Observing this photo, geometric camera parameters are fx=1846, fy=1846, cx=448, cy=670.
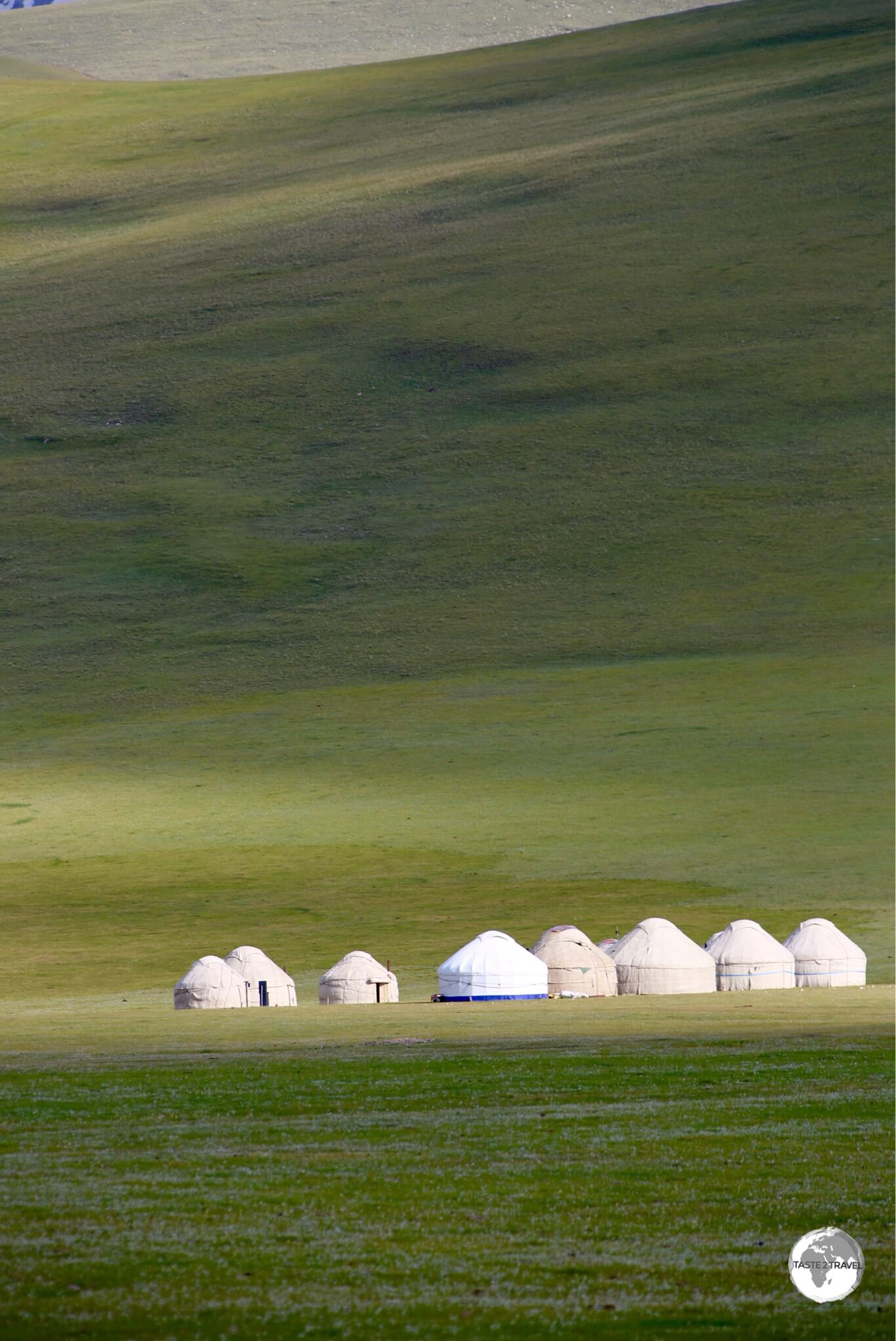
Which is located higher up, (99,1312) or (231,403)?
(231,403)

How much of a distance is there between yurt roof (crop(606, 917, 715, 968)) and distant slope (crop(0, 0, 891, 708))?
3686 centimetres

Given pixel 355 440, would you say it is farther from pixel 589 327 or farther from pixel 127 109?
pixel 127 109

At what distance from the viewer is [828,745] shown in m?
65.3

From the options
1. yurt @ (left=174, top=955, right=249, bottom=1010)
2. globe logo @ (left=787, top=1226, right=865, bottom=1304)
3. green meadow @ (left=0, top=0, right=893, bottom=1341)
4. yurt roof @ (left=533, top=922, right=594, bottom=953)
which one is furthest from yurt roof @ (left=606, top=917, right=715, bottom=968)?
globe logo @ (left=787, top=1226, right=865, bottom=1304)

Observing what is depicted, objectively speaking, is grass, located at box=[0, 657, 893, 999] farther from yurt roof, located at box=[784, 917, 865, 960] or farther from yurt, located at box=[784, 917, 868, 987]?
yurt roof, located at box=[784, 917, 865, 960]

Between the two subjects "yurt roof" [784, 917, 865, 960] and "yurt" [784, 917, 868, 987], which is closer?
"yurt" [784, 917, 868, 987]

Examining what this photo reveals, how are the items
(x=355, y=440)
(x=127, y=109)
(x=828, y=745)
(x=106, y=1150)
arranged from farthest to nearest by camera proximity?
(x=127, y=109) < (x=355, y=440) < (x=828, y=745) < (x=106, y=1150)

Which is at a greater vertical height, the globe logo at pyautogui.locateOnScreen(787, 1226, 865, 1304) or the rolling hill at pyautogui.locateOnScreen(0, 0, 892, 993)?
the rolling hill at pyautogui.locateOnScreen(0, 0, 892, 993)

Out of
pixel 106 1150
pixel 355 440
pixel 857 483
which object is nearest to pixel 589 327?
pixel 355 440

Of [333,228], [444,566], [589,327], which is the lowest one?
[444,566]

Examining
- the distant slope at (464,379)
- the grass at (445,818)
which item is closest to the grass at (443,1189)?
the grass at (445,818)

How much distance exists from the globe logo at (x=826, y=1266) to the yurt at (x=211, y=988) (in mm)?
27671

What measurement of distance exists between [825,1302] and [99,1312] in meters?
4.85

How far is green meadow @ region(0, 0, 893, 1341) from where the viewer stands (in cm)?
1541
